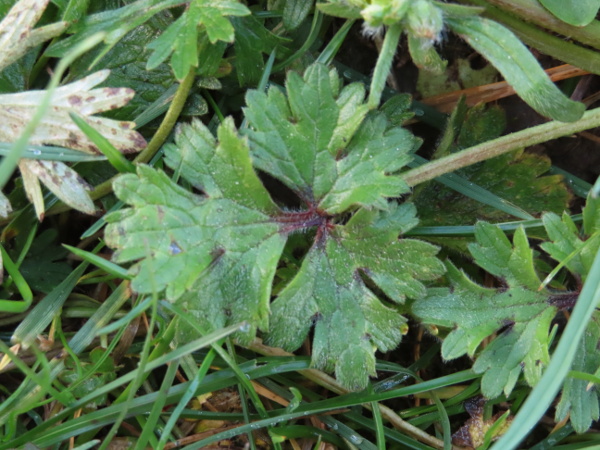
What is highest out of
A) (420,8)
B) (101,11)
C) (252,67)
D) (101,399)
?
(420,8)

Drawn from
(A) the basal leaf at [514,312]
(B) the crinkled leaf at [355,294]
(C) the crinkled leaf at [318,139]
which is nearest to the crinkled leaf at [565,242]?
(A) the basal leaf at [514,312]

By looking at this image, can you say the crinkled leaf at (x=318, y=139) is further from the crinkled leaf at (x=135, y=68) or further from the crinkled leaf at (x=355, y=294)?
the crinkled leaf at (x=135, y=68)

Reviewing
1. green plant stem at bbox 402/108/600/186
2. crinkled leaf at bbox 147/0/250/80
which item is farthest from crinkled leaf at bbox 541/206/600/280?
crinkled leaf at bbox 147/0/250/80

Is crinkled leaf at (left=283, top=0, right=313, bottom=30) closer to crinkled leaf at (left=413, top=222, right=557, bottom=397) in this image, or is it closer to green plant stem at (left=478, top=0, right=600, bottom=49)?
green plant stem at (left=478, top=0, right=600, bottom=49)

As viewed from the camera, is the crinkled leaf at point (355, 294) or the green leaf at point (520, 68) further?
the crinkled leaf at point (355, 294)

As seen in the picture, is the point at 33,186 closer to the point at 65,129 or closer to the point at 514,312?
the point at 65,129

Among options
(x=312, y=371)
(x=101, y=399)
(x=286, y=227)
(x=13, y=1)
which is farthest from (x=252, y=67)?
(x=101, y=399)

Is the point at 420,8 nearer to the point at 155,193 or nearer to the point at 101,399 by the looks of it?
the point at 155,193
